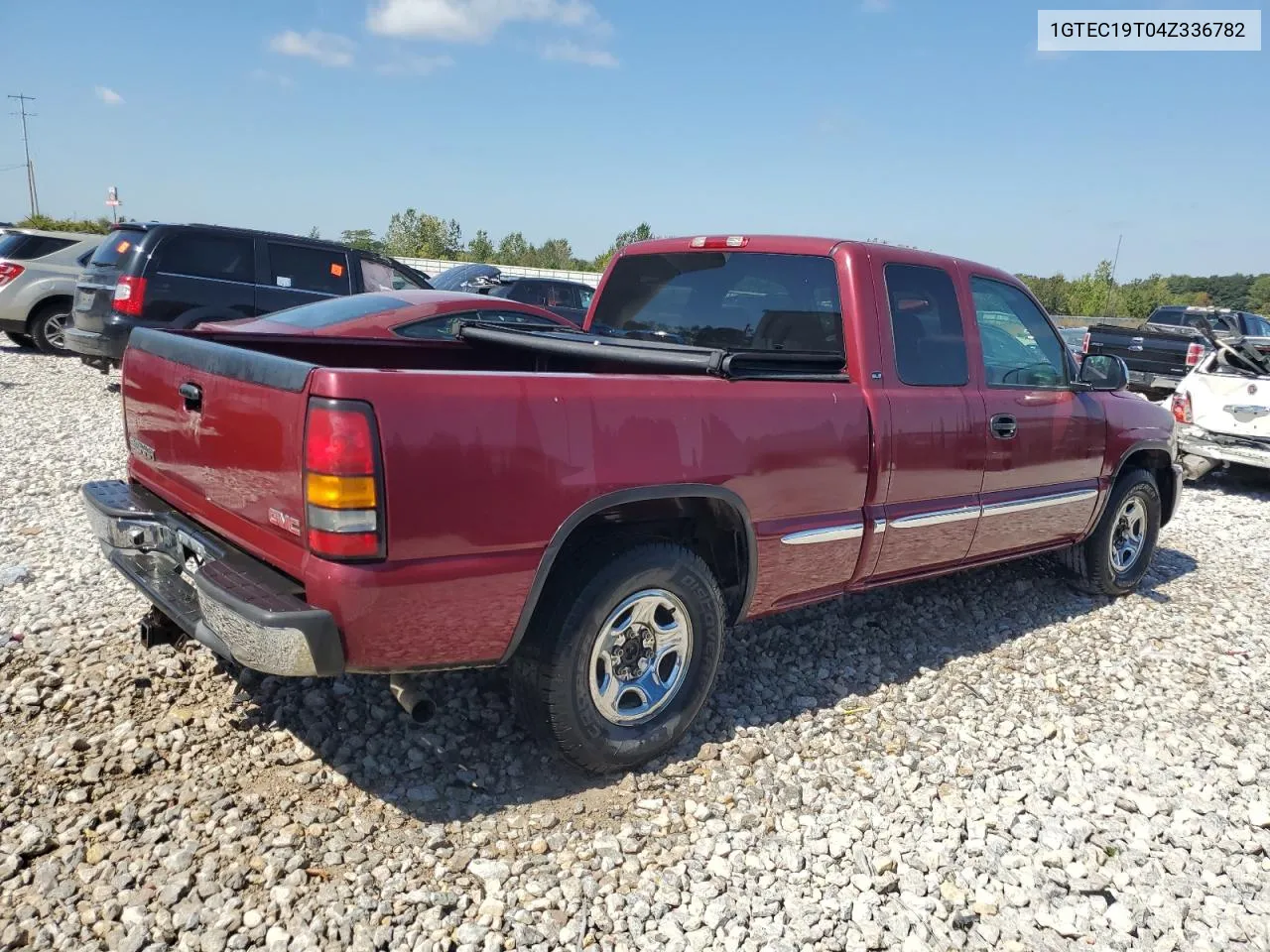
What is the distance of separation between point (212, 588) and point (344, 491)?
56cm

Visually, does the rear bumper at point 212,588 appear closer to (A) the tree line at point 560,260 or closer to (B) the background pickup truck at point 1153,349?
(B) the background pickup truck at point 1153,349

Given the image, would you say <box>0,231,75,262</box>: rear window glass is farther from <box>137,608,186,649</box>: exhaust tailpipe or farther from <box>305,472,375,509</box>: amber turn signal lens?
<box>305,472,375,509</box>: amber turn signal lens

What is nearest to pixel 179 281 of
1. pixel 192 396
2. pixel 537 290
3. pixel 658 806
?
A: pixel 192 396

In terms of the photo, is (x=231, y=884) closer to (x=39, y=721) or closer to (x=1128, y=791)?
(x=39, y=721)

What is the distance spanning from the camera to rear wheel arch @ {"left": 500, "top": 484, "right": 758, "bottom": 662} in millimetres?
2820

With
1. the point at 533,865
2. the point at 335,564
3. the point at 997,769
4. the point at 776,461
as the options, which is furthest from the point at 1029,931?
the point at 335,564

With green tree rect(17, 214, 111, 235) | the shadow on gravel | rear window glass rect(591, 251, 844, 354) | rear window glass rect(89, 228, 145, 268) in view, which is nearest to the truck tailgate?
the shadow on gravel

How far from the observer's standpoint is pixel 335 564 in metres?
2.45

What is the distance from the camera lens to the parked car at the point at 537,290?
45.0ft

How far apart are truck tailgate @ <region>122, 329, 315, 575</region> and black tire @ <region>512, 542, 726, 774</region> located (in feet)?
2.75

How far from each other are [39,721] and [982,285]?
14.5 feet

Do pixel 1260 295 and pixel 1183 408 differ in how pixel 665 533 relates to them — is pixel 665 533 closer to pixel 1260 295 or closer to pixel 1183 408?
pixel 1183 408

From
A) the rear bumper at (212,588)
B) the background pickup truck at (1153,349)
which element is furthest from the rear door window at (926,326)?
the background pickup truck at (1153,349)

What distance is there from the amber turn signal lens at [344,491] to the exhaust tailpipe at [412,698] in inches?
25.6
